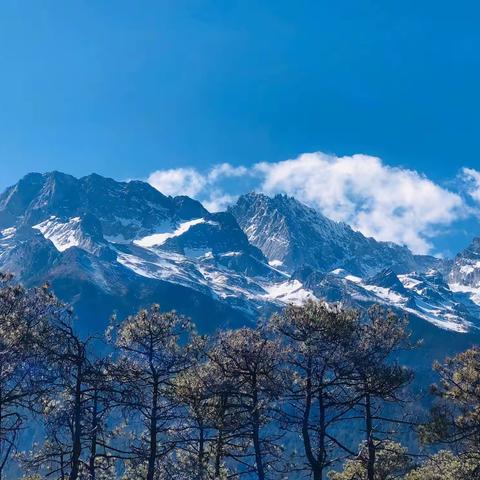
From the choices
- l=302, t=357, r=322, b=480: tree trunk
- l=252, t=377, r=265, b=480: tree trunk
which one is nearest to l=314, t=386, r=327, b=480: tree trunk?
l=302, t=357, r=322, b=480: tree trunk

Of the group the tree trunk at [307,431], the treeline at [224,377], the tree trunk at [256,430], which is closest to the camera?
the treeline at [224,377]

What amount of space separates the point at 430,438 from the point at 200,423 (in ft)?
47.1

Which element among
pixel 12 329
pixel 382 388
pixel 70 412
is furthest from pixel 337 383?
pixel 12 329

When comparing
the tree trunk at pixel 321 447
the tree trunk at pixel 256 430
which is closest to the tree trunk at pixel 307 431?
the tree trunk at pixel 321 447

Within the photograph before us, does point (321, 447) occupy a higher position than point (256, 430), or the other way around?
point (256, 430)

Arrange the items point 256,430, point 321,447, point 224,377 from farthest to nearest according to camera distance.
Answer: point 224,377
point 256,430
point 321,447

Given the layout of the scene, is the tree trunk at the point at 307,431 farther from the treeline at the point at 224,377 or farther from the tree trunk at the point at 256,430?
the tree trunk at the point at 256,430

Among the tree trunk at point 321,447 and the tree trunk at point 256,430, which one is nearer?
the tree trunk at point 321,447

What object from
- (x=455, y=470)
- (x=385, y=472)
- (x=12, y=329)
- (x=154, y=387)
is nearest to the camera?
(x=12, y=329)

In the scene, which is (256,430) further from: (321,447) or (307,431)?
(321,447)

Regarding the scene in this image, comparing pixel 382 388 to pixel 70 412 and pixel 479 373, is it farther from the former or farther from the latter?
pixel 70 412

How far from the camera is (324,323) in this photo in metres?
32.0

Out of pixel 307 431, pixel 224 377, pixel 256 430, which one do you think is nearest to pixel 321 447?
pixel 307 431

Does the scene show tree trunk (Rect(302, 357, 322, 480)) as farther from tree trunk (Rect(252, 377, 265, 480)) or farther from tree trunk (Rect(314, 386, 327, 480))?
tree trunk (Rect(252, 377, 265, 480))
